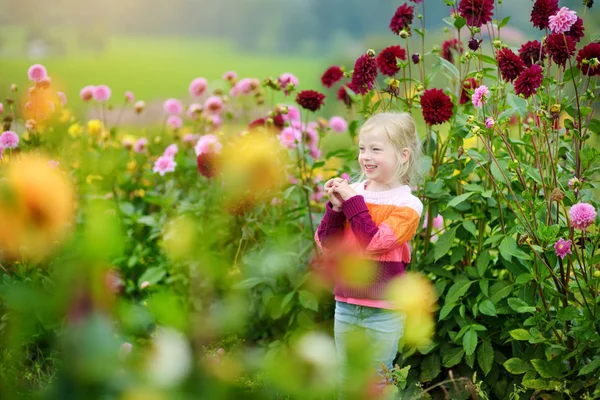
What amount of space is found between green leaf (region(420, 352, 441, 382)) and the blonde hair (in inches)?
27.4

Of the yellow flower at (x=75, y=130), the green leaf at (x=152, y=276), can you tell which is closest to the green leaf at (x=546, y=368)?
the green leaf at (x=152, y=276)

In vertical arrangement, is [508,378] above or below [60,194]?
below

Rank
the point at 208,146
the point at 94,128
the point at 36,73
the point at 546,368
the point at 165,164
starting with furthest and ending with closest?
the point at 94,128 < the point at 165,164 < the point at 36,73 < the point at 208,146 < the point at 546,368

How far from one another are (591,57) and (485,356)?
1.04 m

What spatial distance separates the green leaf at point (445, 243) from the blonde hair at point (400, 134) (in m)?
0.31

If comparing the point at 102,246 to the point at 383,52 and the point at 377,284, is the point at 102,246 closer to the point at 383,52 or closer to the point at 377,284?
the point at 377,284

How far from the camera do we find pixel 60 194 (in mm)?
471

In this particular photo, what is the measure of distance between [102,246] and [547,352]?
6.63ft

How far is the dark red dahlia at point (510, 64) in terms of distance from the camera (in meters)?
2.04

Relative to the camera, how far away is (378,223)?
214 centimetres

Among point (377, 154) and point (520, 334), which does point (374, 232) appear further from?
point (520, 334)

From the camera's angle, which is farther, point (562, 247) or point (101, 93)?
point (101, 93)

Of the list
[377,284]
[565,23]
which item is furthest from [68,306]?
[565,23]

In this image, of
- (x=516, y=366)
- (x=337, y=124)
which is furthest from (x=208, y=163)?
(x=516, y=366)
